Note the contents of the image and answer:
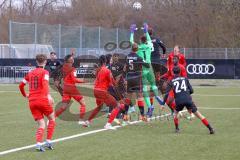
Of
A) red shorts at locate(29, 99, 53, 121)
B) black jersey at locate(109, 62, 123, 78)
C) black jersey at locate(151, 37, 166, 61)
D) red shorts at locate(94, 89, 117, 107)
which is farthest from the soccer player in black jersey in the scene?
red shorts at locate(29, 99, 53, 121)

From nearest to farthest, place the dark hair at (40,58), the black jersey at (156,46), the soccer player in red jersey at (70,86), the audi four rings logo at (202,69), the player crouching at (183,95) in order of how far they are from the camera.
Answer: the dark hair at (40,58), the player crouching at (183,95), the soccer player in red jersey at (70,86), the black jersey at (156,46), the audi four rings logo at (202,69)

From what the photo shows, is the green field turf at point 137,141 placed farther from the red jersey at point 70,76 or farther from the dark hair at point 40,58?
the dark hair at point 40,58

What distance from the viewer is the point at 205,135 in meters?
12.9

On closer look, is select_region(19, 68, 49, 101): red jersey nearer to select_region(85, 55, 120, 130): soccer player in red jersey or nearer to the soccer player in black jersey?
select_region(85, 55, 120, 130): soccer player in red jersey

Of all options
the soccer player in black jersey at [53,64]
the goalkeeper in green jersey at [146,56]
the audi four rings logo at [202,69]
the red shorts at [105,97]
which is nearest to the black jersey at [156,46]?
the goalkeeper in green jersey at [146,56]

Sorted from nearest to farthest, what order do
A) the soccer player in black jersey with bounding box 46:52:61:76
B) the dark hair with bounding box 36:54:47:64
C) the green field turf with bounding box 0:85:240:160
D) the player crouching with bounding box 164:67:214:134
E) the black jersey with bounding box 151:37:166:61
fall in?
the green field turf with bounding box 0:85:240:160 < the dark hair with bounding box 36:54:47:64 < the player crouching with bounding box 164:67:214:134 < the black jersey with bounding box 151:37:166:61 < the soccer player in black jersey with bounding box 46:52:61:76

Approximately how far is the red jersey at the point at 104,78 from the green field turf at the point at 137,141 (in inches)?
44.3

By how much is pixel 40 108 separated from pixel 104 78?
142 inches

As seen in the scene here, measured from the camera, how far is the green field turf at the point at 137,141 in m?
10.3

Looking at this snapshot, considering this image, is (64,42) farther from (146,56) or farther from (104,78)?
(104,78)

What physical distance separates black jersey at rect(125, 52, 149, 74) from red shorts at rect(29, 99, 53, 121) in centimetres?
484

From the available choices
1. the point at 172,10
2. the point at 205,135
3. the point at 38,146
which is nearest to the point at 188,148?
the point at 205,135

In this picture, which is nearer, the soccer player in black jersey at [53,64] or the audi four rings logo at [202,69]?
the soccer player in black jersey at [53,64]

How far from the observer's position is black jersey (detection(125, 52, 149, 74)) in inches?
612
